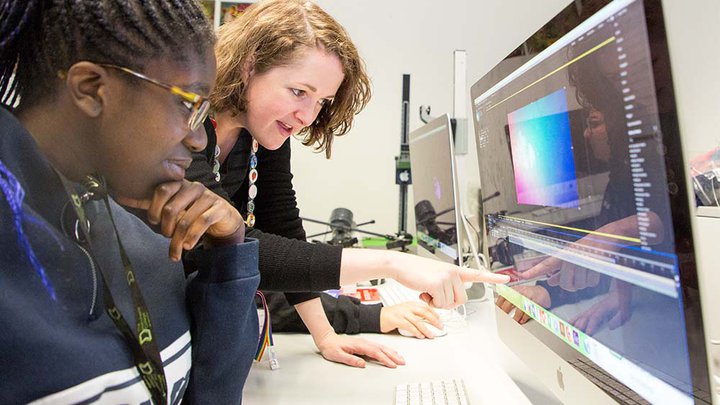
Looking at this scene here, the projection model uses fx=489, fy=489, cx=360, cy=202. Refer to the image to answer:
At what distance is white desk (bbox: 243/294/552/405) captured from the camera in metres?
0.81

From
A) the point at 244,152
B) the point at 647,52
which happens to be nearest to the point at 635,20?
the point at 647,52

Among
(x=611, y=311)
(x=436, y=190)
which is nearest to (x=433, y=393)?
(x=611, y=311)

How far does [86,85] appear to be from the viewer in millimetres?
338

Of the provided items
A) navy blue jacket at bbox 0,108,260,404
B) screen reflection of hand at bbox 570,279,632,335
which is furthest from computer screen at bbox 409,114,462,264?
navy blue jacket at bbox 0,108,260,404

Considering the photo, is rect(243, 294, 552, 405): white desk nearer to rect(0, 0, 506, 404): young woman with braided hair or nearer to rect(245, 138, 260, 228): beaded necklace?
rect(245, 138, 260, 228): beaded necklace

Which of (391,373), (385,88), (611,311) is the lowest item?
(391,373)

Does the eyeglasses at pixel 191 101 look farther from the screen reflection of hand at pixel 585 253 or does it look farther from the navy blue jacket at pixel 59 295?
the screen reflection of hand at pixel 585 253

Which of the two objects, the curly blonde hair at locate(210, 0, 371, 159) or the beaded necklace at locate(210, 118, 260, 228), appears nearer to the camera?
the curly blonde hair at locate(210, 0, 371, 159)

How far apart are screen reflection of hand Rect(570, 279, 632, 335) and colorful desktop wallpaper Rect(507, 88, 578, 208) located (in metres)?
0.12

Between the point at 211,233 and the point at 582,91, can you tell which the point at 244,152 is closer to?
the point at 211,233

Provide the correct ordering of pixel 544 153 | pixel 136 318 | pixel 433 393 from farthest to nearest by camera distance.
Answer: pixel 433 393 < pixel 544 153 < pixel 136 318

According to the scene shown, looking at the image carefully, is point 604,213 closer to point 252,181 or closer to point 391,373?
point 391,373

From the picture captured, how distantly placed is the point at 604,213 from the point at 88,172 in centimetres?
49

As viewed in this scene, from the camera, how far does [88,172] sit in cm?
36
